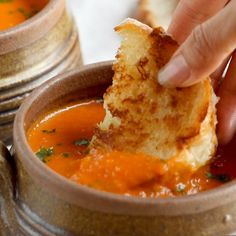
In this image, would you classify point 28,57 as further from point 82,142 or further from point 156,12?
point 156,12

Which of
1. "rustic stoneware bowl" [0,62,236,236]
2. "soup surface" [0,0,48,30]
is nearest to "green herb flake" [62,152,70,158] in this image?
"rustic stoneware bowl" [0,62,236,236]

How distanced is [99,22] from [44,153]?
178 centimetres

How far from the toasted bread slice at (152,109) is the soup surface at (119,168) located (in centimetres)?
4

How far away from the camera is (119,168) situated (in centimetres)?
166

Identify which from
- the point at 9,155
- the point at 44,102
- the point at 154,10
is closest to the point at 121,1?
the point at 154,10

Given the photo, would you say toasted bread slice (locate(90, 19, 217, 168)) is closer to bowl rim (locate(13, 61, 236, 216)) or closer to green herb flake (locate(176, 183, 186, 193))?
green herb flake (locate(176, 183, 186, 193))

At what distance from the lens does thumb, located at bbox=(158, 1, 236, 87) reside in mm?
1635

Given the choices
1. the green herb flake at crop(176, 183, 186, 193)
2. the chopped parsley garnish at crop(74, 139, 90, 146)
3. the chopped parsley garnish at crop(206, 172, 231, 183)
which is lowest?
the chopped parsley garnish at crop(74, 139, 90, 146)

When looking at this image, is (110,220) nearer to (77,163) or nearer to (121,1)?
(77,163)

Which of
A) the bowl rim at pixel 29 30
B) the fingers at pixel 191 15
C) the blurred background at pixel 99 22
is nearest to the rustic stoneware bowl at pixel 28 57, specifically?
the bowl rim at pixel 29 30

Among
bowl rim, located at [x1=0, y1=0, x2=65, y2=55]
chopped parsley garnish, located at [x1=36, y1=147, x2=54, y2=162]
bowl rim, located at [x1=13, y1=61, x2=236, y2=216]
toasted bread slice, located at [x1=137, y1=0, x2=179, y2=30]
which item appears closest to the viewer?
bowl rim, located at [x1=13, y1=61, x2=236, y2=216]

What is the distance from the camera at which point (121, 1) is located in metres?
3.58

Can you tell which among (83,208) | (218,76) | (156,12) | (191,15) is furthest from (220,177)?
(156,12)

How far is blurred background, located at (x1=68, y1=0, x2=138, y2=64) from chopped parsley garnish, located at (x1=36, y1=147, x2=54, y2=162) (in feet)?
4.61
